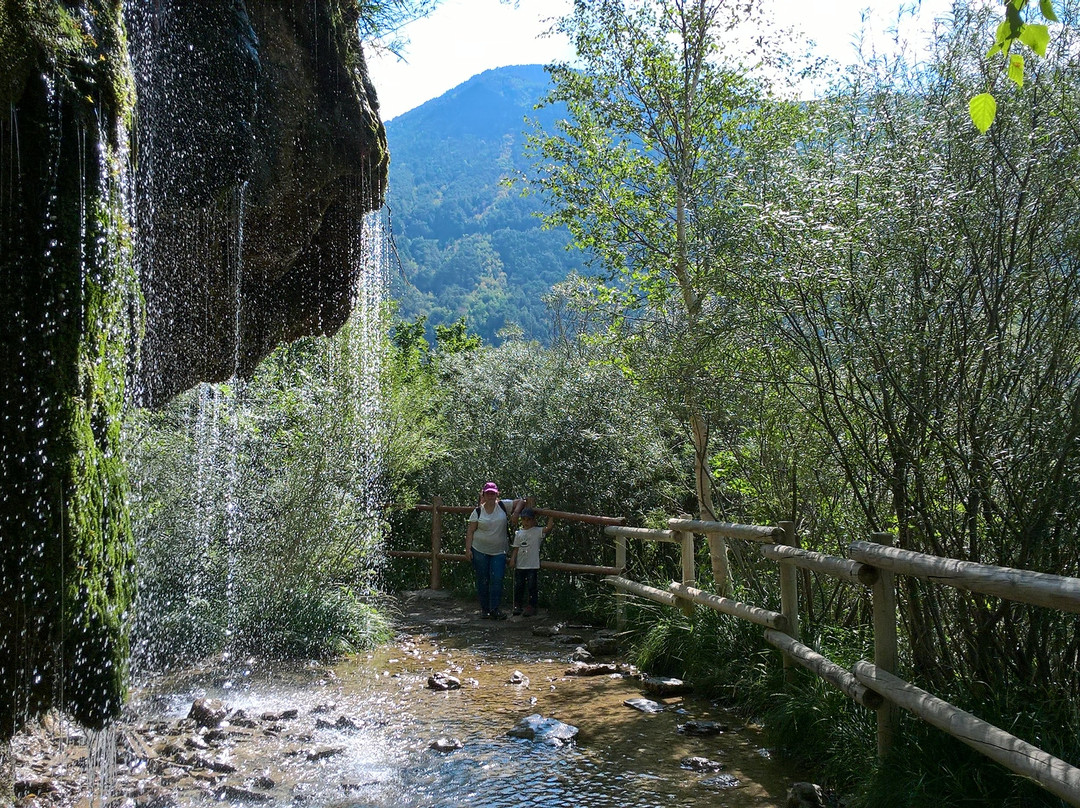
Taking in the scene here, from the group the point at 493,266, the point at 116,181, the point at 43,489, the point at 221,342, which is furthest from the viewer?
the point at 493,266

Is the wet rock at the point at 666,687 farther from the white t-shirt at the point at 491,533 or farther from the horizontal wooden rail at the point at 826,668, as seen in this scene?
the white t-shirt at the point at 491,533

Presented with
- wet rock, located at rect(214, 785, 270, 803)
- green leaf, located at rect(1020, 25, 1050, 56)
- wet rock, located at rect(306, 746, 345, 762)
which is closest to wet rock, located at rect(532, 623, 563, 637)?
wet rock, located at rect(306, 746, 345, 762)

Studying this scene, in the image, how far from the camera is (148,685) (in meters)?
5.86

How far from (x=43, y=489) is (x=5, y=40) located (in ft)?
4.50

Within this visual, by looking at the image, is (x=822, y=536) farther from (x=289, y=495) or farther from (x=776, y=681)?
(x=289, y=495)

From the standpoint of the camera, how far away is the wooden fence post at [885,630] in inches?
147

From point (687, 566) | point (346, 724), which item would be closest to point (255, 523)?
point (346, 724)

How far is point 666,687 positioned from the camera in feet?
19.5

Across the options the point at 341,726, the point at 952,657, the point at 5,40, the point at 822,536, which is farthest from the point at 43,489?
the point at 822,536

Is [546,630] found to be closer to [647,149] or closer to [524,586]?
[524,586]

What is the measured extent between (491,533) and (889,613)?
5.80 metres

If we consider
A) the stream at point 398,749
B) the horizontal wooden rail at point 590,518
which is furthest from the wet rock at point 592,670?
the horizontal wooden rail at point 590,518

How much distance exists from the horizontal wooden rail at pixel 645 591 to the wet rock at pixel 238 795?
12.5 feet

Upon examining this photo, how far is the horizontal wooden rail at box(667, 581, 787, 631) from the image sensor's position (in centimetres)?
515
